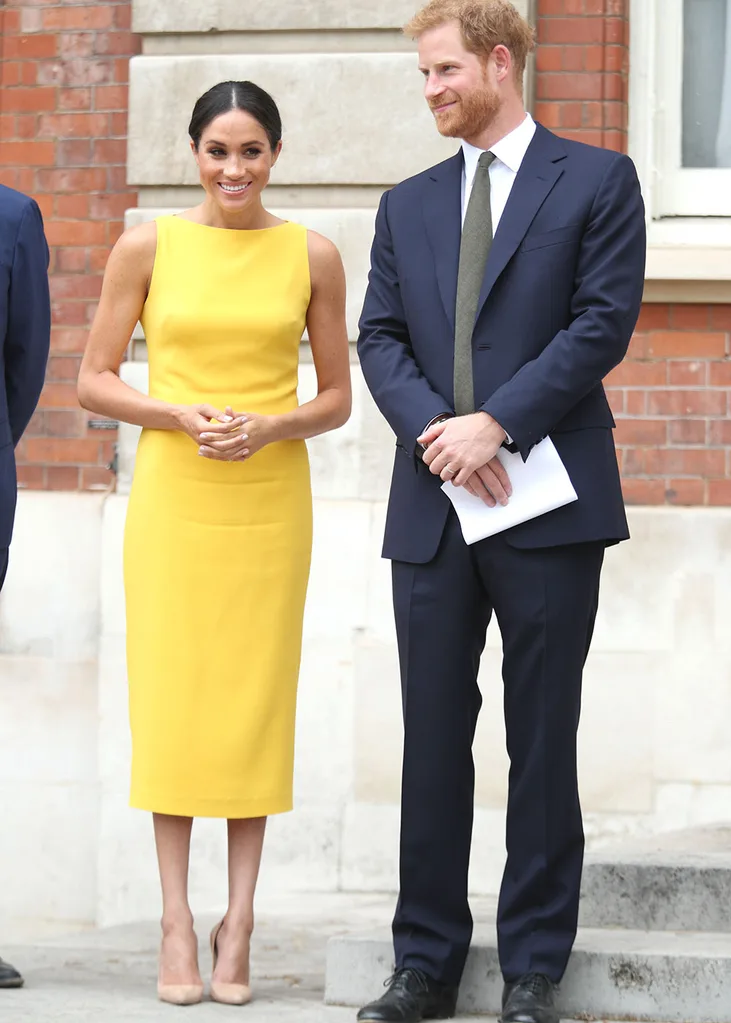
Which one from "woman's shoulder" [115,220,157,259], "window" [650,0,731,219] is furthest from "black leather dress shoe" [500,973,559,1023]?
"window" [650,0,731,219]

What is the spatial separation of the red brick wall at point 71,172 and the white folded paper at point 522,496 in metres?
2.59

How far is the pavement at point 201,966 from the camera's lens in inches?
129

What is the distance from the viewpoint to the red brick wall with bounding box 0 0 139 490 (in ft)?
17.8

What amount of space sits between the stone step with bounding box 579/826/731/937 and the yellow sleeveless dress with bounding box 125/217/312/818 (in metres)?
0.87

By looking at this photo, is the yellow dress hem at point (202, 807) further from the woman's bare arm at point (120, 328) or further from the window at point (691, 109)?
the window at point (691, 109)

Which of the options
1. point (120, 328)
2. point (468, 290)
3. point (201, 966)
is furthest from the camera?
point (201, 966)

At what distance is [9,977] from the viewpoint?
Answer: 358 cm

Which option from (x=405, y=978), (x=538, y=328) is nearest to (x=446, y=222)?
(x=538, y=328)

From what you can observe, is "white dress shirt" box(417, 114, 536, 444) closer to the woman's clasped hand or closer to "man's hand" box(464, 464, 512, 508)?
"man's hand" box(464, 464, 512, 508)

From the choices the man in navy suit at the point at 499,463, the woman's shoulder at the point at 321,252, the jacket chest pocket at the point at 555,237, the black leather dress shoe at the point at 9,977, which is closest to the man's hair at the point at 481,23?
the man in navy suit at the point at 499,463

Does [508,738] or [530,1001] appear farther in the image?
[508,738]

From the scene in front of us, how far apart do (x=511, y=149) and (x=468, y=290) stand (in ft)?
1.04

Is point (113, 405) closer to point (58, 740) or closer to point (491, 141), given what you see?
point (491, 141)

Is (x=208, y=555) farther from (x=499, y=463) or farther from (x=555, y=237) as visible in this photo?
(x=555, y=237)
